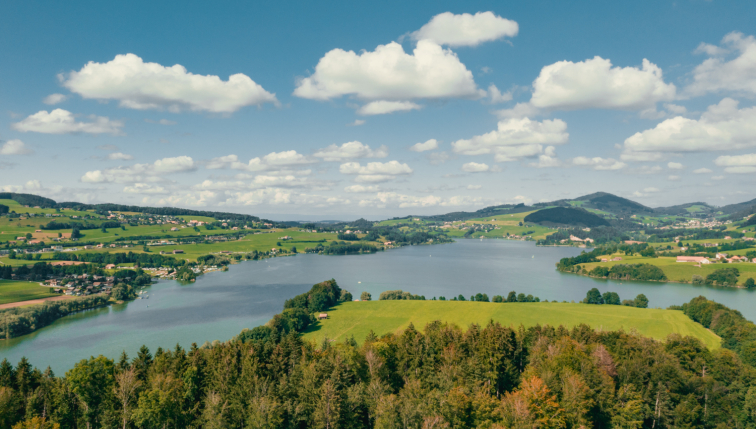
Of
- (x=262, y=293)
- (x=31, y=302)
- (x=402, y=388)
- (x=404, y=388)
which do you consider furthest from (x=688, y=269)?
(x=31, y=302)

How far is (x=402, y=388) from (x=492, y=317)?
3918 cm

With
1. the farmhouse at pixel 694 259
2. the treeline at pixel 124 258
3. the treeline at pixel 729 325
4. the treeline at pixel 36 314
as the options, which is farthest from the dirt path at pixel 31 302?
the farmhouse at pixel 694 259

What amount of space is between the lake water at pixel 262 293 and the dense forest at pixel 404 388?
29712 mm

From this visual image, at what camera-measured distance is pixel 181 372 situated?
2877 cm

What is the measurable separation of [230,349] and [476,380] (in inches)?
735

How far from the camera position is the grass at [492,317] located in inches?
2285

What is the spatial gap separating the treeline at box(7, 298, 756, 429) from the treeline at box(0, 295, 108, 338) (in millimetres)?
46771

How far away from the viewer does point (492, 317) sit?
64.2 metres

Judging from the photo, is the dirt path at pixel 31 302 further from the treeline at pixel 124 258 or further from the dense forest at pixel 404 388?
the dense forest at pixel 404 388

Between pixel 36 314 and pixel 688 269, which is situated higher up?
pixel 36 314

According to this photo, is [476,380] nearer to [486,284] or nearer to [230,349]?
[230,349]

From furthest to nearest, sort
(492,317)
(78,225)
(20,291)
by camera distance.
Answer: (78,225)
(20,291)
(492,317)

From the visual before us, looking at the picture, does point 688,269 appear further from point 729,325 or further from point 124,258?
point 124,258

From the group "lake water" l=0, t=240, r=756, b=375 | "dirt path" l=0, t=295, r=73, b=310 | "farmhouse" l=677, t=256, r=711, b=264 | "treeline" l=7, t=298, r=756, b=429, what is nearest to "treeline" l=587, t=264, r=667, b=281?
"lake water" l=0, t=240, r=756, b=375
